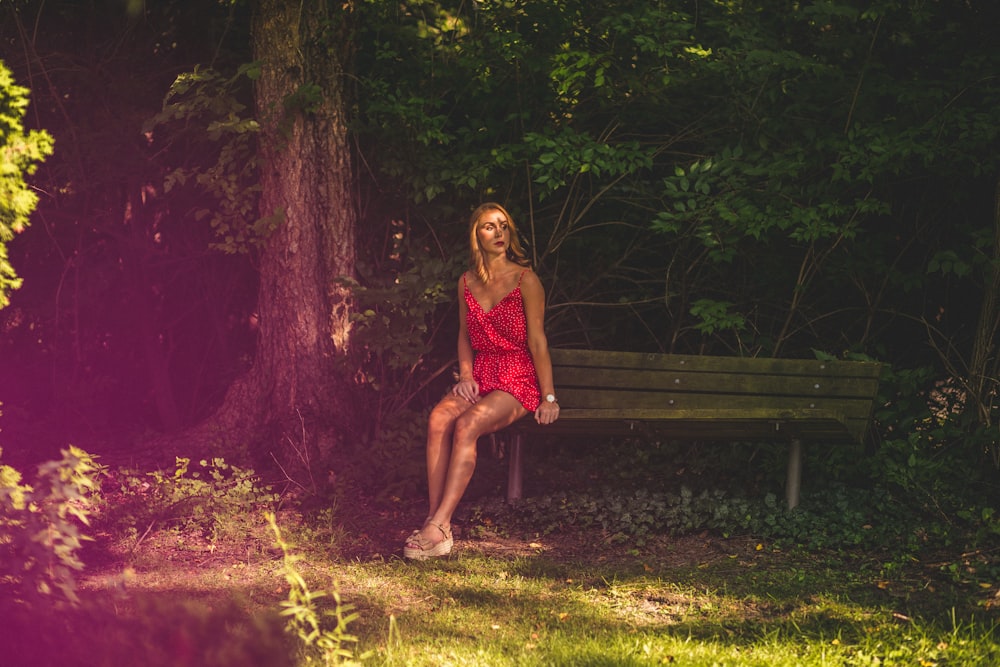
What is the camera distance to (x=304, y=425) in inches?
246

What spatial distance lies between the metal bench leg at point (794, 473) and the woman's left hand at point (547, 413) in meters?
1.34

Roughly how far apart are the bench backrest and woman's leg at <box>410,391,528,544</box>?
1.76 ft

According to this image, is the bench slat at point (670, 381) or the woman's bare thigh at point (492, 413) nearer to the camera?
the woman's bare thigh at point (492, 413)

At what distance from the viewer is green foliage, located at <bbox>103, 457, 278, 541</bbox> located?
17.4 feet

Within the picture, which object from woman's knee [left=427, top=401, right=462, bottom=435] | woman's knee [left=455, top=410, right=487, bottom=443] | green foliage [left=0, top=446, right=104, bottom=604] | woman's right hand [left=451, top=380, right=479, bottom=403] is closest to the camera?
green foliage [left=0, top=446, right=104, bottom=604]

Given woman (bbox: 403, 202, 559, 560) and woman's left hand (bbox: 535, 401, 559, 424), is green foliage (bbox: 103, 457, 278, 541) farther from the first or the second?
woman's left hand (bbox: 535, 401, 559, 424)

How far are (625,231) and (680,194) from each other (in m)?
0.99

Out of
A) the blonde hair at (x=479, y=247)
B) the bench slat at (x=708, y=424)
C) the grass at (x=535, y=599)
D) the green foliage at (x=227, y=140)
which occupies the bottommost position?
the grass at (x=535, y=599)

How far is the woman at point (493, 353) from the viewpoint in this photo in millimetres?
5195

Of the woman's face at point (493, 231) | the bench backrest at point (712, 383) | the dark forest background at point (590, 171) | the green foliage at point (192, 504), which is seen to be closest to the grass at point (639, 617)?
the green foliage at point (192, 504)

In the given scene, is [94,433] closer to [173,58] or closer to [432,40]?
[173,58]

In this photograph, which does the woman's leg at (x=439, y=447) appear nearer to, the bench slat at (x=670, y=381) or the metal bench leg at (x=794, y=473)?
the bench slat at (x=670, y=381)

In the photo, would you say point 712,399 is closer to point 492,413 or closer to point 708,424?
point 708,424

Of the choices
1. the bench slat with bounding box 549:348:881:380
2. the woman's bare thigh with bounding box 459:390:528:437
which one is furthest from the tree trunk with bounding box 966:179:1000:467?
the woman's bare thigh with bounding box 459:390:528:437
